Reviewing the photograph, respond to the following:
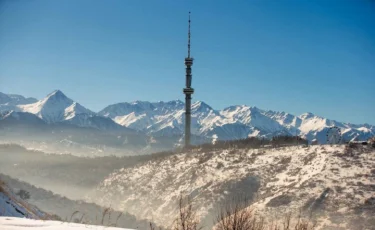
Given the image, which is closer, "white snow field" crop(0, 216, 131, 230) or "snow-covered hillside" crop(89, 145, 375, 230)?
"white snow field" crop(0, 216, 131, 230)

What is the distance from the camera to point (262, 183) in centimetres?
4922

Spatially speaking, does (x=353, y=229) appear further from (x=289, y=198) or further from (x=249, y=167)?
(x=249, y=167)

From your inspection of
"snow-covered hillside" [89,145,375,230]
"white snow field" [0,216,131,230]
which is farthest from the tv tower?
"white snow field" [0,216,131,230]

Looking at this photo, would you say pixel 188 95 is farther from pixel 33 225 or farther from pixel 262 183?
pixel 33 225

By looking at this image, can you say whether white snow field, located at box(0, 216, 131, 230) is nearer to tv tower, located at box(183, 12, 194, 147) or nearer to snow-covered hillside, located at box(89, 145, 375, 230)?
snow-covered hillside, located at box(89, 145, 375, 230)

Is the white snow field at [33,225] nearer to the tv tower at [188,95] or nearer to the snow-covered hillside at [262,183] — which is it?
the snow-covered hillside at [262,183]

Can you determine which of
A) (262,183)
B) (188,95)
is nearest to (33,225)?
(262,183)

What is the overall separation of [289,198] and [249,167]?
1639 centimetres

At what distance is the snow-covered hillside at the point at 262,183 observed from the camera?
36594mm

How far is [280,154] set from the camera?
183 ft

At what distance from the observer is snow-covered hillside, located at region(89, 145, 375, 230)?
36.6 metres

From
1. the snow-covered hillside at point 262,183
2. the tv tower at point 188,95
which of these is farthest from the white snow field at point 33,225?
the tv tower at point 188,95

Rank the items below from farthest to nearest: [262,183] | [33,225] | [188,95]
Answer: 1. [188,95]
2. [262,183]
3. [33,225]

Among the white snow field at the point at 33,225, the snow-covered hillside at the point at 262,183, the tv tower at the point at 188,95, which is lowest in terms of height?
the snow-covered hillside at the point at 262,183
